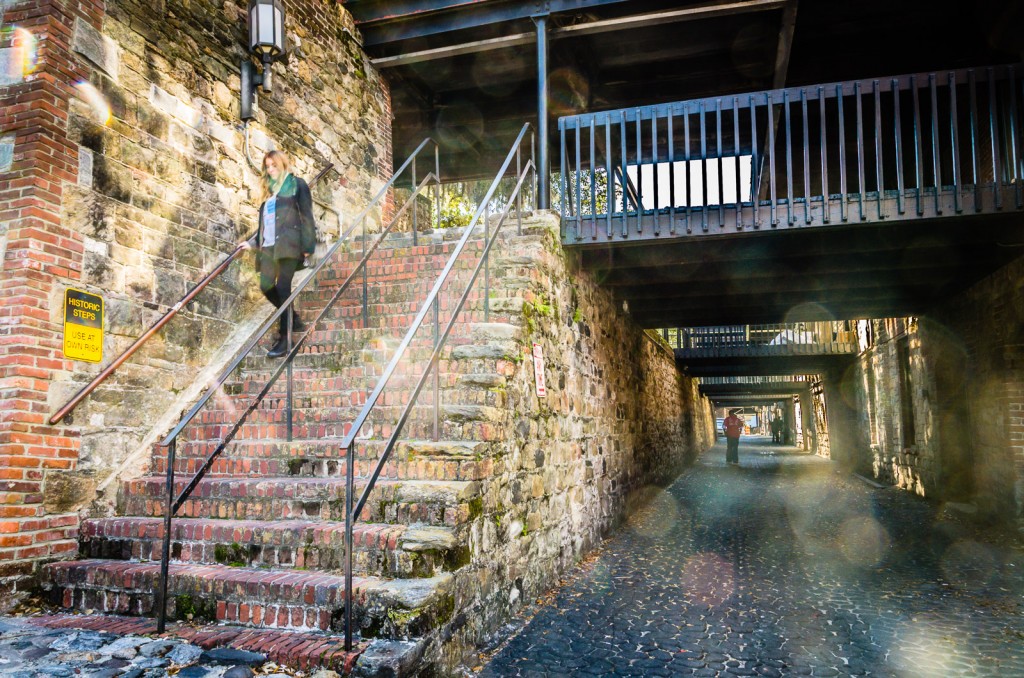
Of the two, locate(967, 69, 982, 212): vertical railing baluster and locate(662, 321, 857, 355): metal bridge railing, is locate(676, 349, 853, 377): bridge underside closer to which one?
locate(662, 321, 857, 355): metal bridge railing

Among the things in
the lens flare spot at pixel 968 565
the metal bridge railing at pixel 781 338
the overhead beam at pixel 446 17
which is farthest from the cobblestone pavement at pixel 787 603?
the metal bridge railing at pixel 781 338

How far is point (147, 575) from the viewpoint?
3.76 m

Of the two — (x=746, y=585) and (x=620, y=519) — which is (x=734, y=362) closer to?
(x=620, y=519)

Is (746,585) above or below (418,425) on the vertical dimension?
below

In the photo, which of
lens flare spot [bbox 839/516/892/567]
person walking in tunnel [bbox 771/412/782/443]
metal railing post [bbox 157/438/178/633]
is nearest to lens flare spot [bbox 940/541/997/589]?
lens flare spot [bbox 839/516/892/567]

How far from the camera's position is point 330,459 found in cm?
443

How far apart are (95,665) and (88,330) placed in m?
2.29

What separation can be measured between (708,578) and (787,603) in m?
0.82

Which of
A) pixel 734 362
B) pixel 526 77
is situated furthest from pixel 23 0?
pixel 734 362

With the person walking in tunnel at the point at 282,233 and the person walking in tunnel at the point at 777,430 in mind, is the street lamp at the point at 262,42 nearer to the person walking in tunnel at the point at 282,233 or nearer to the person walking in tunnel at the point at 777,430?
the person walking in tunnel at the point at 282,233

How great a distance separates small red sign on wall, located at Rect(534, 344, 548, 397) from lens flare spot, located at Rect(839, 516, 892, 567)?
132 inches

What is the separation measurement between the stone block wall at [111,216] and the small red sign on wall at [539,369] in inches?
107

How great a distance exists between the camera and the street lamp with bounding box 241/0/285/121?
631 cm

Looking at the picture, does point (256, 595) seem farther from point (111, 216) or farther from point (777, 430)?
point (777, 430)
